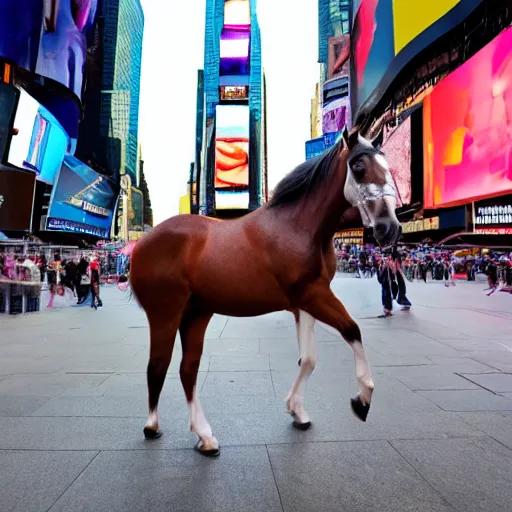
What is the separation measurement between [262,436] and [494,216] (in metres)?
22.6

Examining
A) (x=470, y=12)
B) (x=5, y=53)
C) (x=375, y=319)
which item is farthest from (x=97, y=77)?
(x=375, y=319)

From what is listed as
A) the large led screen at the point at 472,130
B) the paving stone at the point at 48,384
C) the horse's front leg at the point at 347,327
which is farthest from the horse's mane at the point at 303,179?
the large led screen at the point at 472,130

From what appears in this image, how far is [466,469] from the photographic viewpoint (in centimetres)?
254

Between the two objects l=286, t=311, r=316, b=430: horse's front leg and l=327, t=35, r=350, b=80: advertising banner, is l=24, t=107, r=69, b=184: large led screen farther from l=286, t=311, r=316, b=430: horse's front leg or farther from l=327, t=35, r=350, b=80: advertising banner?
l=327, t=35, r=350, b=80: advertising banner

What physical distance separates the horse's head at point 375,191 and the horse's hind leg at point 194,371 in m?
1.45

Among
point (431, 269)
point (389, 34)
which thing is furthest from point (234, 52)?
point (431, 269)

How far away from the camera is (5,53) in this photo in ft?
71.3

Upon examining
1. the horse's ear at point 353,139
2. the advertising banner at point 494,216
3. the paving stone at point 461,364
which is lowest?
the paving stone at point 461,364

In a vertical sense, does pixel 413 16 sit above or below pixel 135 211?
above

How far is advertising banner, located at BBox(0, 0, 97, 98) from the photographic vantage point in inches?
851

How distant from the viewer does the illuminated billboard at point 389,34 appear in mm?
24406

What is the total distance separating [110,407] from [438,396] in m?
3.13

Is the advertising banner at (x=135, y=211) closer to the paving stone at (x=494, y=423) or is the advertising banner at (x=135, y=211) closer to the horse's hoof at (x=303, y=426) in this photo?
the horse's hoof at (x=303, y=426)

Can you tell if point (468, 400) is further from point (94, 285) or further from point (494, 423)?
point (94, 285)
